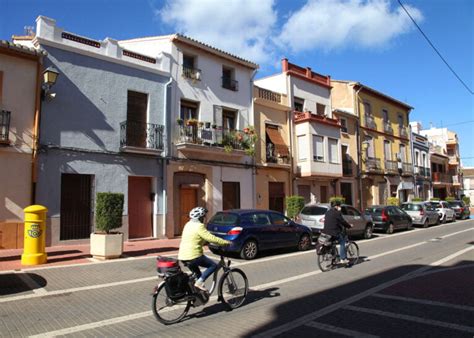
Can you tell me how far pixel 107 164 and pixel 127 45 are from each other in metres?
7.17

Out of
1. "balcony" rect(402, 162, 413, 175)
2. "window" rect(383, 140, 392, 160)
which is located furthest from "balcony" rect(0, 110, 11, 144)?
"balcony" rect(402, 162, 413, 175)

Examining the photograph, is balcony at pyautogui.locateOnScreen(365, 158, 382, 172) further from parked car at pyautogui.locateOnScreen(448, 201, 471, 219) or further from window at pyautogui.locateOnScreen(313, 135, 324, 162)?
window at pyautogui.locateOnScreen(313, 135, 324, 162)

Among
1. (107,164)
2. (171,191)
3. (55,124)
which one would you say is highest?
(55,124)

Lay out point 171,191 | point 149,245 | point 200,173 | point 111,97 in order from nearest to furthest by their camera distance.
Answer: point 149,245, point 111,97, point 171,191, point 200,173

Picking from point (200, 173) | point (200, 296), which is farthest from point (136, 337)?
point (200, 173)

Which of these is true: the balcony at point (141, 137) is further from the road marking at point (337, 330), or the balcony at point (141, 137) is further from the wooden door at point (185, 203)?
the road marking at point (337, 330)

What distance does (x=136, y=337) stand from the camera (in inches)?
196

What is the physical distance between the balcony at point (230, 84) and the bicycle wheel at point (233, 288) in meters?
14.7

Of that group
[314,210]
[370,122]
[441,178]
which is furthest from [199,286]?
[441,178]

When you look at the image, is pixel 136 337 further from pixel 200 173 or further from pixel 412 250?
pixel 200 173

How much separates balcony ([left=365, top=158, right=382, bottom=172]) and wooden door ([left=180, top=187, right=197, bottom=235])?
16715 millimetres

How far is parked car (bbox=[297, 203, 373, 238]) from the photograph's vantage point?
14.8 metres

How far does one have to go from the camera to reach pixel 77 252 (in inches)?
479

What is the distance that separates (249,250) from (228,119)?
33.1 feet
